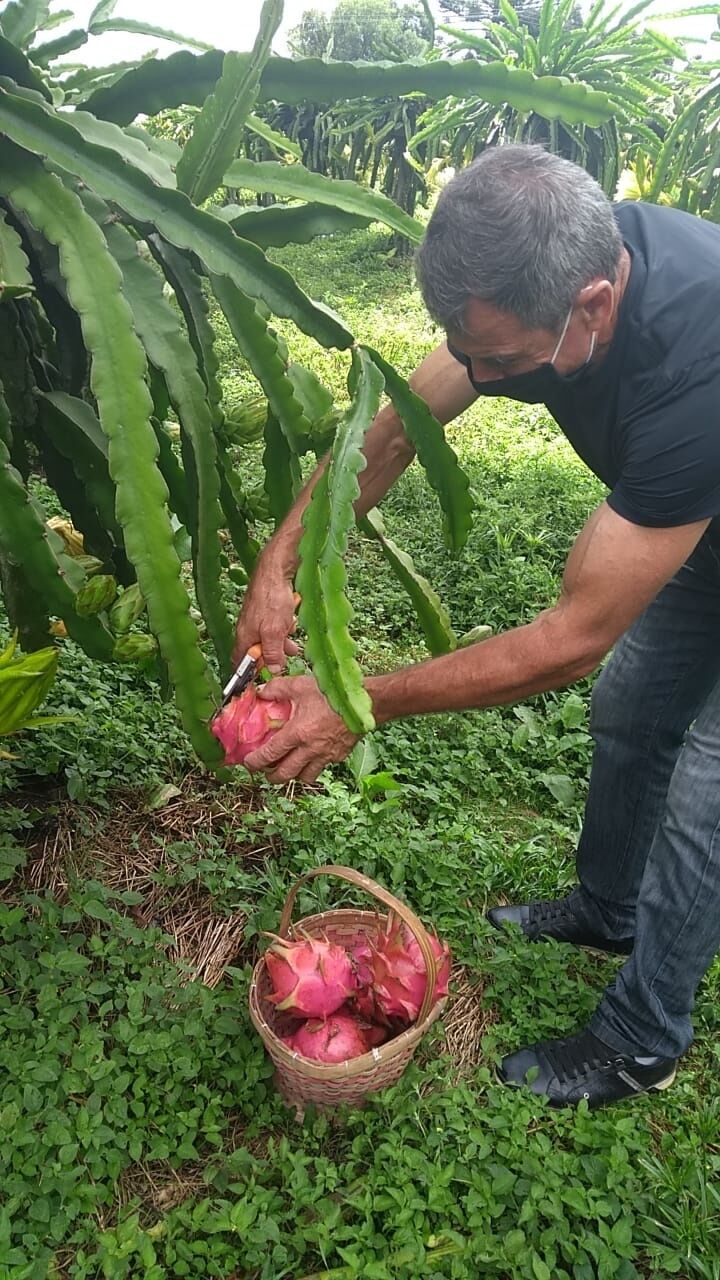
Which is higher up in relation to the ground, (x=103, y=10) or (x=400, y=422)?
(x=103, y=10)

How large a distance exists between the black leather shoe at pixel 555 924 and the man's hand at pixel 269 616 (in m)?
0.83

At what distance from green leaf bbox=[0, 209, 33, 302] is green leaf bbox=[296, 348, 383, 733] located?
0.43m

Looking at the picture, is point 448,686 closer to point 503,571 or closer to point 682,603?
point 682,603

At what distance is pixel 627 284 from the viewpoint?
4.23ft

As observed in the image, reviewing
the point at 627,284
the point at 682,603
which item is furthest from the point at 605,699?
the point at 627,284

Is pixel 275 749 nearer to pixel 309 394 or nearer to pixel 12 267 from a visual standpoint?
pixel 309 394

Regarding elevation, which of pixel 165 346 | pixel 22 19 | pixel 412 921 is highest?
pixel 22 19

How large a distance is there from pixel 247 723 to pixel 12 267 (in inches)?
26.1

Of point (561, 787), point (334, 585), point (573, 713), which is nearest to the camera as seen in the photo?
point (334, 585)

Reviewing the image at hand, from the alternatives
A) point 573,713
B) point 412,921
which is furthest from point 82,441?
point 573,713

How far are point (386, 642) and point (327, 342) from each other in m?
1.55

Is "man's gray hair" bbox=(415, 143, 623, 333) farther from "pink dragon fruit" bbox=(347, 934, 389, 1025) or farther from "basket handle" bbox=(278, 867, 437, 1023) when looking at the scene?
"pink dragon fruit" bbox=(347, 934, 389, 1025)

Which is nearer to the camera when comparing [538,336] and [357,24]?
[538,336]

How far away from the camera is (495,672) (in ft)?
4.36
